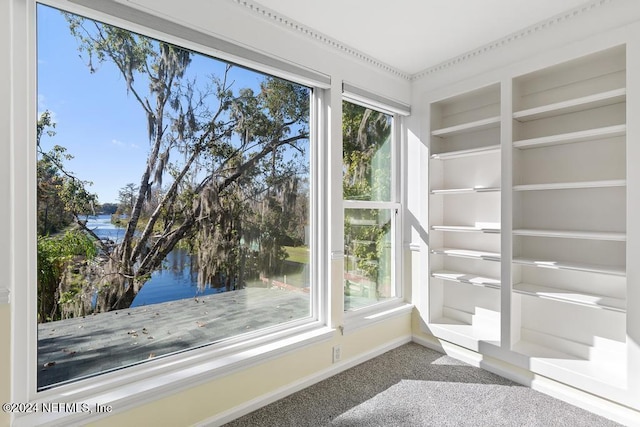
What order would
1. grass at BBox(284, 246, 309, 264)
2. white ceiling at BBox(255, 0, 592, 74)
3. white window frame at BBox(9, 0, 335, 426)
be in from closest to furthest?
white window frame at BBox(9, 0, 335, 426) → white ceiling at BBox(255, 0, 592, 74) → grass at BBox(284, 246, 309, 264)

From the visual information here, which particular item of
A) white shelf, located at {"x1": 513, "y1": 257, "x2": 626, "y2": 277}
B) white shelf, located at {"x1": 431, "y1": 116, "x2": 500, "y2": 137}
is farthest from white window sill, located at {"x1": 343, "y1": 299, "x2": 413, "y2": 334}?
white shelf, located at {"x1": 431, "y1": 116, "x2": 500, "y2": 137}

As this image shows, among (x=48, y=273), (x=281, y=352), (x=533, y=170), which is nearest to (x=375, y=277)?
(x=281, y=352)

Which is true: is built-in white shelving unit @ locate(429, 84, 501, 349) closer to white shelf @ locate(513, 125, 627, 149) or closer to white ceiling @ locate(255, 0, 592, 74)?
white shelf @ locate(513, 125, 627, 149)

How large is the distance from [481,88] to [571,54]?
0.59 m

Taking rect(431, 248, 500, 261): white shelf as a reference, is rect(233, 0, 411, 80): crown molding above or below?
above

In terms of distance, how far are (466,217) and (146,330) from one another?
258cm

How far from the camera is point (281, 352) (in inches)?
83.5

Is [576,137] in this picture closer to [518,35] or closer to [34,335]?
[518,35]

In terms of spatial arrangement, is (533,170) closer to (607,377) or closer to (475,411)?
(607,377)

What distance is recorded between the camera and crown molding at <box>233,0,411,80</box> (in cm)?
199

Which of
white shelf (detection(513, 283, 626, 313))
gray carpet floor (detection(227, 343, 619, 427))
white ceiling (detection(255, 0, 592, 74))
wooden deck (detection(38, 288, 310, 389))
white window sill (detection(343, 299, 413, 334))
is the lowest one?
gray carpet floor (detection(227, 343, 619, 427))

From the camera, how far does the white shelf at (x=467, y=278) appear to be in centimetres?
250

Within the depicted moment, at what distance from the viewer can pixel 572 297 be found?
6.86 feet

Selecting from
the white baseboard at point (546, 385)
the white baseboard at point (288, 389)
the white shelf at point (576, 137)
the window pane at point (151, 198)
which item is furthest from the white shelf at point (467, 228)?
the window pane at point (151, 198)
